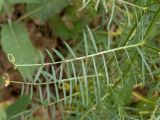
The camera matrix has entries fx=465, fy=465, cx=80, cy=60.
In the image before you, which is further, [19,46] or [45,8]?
[45,8]

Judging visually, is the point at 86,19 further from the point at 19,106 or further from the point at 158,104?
the point at 158,104

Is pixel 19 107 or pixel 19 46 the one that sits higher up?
pixel 19 46

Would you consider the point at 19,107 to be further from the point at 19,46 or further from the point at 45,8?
the point at 45,8

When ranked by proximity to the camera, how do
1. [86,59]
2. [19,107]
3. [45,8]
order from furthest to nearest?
1. [45,8]
2. [19,107]
3. [86,59]

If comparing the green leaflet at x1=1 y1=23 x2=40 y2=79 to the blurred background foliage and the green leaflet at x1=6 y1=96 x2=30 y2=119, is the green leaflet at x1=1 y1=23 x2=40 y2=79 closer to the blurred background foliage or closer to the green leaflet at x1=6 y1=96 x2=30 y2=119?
the blurred background foliage

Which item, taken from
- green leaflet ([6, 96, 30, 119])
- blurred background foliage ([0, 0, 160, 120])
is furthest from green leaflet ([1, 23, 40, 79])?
green leaflet ([6, 96, 30, 119])

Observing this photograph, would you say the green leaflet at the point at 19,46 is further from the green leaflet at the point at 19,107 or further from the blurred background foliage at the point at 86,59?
the green leaflet at the point at 19,107

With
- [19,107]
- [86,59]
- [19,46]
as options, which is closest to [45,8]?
[19,46]
